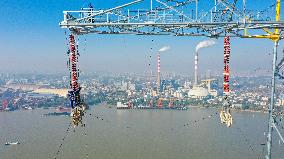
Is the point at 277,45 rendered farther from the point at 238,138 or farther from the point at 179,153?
the point at 238,138

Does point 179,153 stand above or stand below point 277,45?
below

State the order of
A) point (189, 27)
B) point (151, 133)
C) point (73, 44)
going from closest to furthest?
point (189, 27)
point (73, 44)
point (151, 133)

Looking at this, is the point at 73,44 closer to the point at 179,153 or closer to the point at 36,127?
the point at 179,153

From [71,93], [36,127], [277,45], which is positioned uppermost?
[277,45]

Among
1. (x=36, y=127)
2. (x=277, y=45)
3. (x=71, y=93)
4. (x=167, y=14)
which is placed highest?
(x=167, y=14)

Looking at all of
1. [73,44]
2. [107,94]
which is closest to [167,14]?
[73,44]

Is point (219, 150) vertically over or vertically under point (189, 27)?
under

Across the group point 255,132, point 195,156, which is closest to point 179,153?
point 195,156

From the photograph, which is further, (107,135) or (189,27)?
(107,135)

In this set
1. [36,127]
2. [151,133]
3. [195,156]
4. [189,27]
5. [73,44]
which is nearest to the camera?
[189,27]
